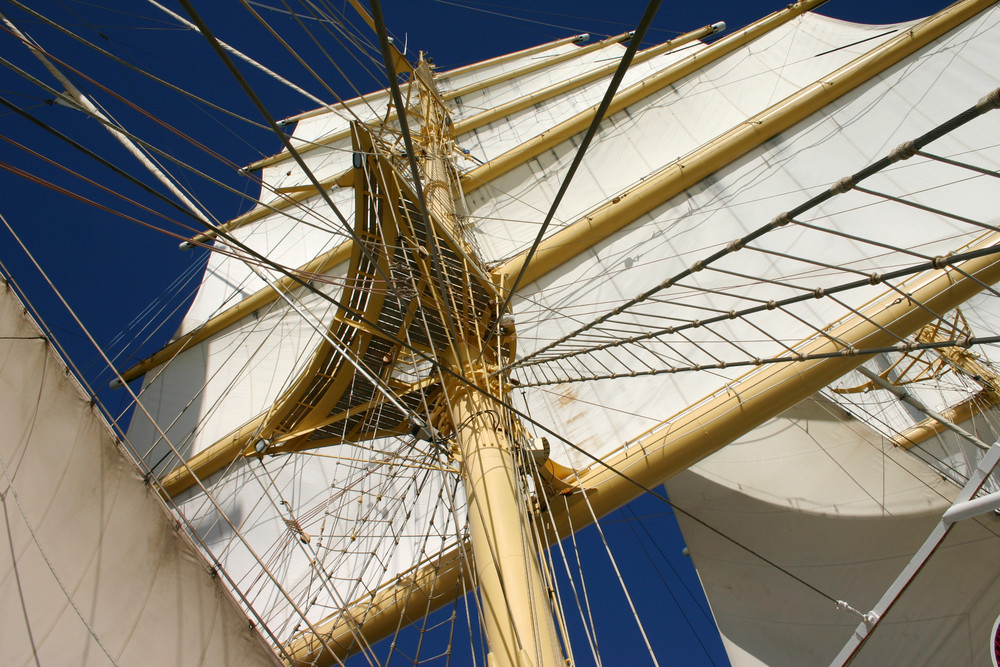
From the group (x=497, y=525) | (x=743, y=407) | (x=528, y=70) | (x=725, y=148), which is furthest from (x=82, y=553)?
(x=528, y=70)

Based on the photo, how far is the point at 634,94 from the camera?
32.6 ft

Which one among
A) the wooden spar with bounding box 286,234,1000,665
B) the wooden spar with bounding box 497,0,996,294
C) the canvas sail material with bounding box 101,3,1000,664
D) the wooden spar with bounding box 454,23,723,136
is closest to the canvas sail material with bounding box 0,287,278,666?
the canvas sail material with bounding box 101,3,1000,664

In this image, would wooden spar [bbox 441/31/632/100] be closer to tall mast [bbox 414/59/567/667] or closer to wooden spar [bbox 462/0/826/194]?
wooden spar [bbox 462/0/826/194]

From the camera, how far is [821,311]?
547cm

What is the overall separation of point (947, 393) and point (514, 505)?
1455 cm

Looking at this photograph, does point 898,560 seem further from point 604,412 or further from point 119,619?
point 119,619

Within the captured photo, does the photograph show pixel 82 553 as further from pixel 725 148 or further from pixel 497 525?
pixel 725 148

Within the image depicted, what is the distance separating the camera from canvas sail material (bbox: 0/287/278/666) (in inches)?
74.2

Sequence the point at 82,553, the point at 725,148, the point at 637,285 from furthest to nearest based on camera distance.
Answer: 1. the point at 725,148
2. the point at 637,285
3. the point at 82,553

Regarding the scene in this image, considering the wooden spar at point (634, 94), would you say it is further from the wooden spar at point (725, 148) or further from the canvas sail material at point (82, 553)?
the canvas sail material at point (82, 553)

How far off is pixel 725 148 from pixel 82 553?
7935mm

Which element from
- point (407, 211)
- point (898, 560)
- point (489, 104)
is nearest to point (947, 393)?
point (898, 560)

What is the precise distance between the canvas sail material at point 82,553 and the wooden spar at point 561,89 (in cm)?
1159

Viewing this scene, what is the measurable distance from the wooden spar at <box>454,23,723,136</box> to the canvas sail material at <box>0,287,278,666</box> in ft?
38.0
